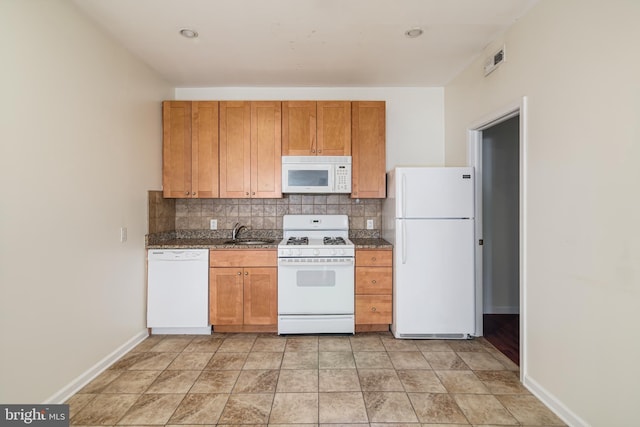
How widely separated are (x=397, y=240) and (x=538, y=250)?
3.76 feet

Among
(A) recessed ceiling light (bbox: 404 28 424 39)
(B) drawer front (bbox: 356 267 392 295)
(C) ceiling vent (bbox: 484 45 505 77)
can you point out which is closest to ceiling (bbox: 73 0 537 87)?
(A) recessed ceiling light (bbox: 404 28 424 39)

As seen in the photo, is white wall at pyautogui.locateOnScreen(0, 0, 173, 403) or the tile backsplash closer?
white wall at pyautogui.locateOnScreen(0, 0, 173, 403)

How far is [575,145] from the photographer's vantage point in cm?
177

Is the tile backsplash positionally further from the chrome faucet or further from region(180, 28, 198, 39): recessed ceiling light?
region(180, 28, 198, 39): recessed ceiling light

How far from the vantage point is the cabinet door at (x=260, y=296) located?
10.1ft

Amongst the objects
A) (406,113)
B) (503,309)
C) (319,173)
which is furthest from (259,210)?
(503,309)

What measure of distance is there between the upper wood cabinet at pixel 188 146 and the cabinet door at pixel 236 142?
0.09 m

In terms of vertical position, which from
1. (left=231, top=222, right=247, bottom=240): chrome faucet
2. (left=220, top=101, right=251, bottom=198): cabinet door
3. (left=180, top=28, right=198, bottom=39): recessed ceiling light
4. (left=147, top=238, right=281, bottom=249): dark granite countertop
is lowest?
(left=147, top=238, right=281, bottom=249): dark granite countertop

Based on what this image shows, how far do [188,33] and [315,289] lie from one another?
250 cm

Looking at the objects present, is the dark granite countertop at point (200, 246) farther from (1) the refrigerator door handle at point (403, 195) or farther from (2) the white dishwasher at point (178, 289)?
(1) the refrigerator door handle at point (403, 195)

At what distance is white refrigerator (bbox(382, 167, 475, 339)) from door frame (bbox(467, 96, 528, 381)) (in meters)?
0.13

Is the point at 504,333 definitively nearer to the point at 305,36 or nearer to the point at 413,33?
the point at 413,33

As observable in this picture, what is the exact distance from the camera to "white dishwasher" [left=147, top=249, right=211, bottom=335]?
304 centimetres

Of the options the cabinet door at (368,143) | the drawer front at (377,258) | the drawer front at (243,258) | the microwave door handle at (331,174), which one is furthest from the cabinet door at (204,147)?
the drawer front at (377,258)
